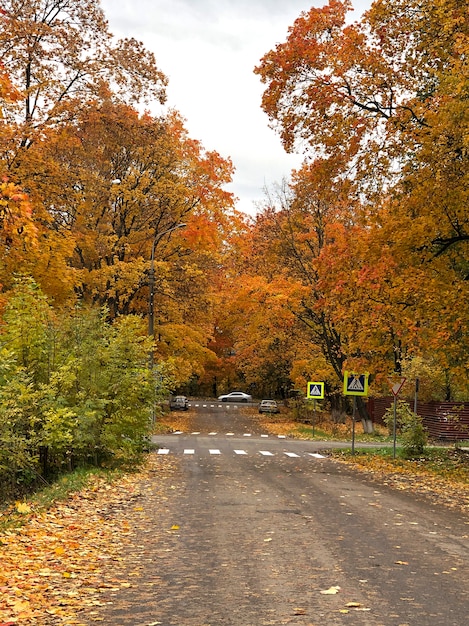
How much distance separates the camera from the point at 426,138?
15.9 meters

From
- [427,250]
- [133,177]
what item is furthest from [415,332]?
[133,177]

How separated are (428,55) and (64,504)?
1322 cm

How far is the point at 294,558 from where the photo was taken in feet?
25.9

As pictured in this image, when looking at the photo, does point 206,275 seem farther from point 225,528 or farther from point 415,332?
point 225,528

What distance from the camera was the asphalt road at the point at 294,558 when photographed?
588cm

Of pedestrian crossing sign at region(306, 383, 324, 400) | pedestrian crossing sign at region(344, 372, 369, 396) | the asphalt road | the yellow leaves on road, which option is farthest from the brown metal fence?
the yellow leaves on road

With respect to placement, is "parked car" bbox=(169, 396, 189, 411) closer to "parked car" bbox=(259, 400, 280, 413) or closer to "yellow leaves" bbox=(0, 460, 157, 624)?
"parked car" bbox=(259, 400, 280, 413)

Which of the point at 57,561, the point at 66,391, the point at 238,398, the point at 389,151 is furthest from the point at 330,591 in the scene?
the point at 238,398

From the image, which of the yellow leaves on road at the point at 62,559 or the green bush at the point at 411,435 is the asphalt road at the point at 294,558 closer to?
the yellow leaves on road at the point at 62,559

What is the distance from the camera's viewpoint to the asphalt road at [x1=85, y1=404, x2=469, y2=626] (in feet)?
19.3

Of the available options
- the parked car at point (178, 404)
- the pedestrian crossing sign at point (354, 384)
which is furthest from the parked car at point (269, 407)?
the pedestrian crossing sign at point (354, 384)

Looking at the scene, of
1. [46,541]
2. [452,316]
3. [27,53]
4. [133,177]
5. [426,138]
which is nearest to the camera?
[46,541]

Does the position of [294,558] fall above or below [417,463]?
above

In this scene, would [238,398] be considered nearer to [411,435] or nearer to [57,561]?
[411,435]
